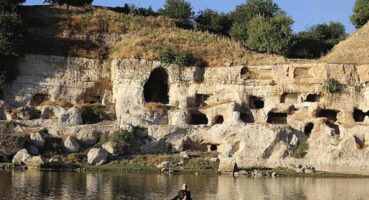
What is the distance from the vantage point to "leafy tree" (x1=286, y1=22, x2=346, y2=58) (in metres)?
77.6

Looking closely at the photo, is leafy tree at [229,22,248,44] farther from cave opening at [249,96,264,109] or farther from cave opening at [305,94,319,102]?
cave opening at [305,94,319,102]

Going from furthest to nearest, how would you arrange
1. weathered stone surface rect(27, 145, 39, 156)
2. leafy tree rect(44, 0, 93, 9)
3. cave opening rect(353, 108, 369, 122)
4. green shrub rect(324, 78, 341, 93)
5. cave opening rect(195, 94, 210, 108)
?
leafy tree rect(44, 0, 93, 9)
cave opening rect(195, 94, 210, 108)
cave opening rect(353, 108, 369, 122)
green shrub rect(324, 78, 341, 93)
weathered stone surface rect(27, 145, 39, 156)

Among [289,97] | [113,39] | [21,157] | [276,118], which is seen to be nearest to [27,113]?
[21,157]

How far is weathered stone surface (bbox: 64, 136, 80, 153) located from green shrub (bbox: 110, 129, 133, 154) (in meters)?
2.88

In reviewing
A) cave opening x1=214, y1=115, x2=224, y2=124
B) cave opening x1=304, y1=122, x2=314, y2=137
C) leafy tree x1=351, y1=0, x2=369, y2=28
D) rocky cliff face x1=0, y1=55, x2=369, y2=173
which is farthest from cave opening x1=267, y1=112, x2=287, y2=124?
leafy tree x1=351, y1=0, x2=369, y2=28

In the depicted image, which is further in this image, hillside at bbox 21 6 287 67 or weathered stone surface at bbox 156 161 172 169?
hillside at bbox 21 6 287 67

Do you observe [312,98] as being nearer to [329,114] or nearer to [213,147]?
[329,114]

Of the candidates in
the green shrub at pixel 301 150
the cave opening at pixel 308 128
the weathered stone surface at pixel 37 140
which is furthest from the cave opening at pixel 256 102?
the weathered stone surface at pixel 37 140

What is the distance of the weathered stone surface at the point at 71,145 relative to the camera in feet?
167

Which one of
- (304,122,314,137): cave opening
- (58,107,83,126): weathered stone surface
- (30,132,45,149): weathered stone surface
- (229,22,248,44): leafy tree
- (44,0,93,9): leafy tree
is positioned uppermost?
(44,0,93,9): leafy tree

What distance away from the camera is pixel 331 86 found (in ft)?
190

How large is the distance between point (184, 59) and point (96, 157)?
1679 cm

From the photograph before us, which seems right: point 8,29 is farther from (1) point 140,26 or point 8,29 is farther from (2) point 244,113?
(2) point 244,113

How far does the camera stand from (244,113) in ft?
194
